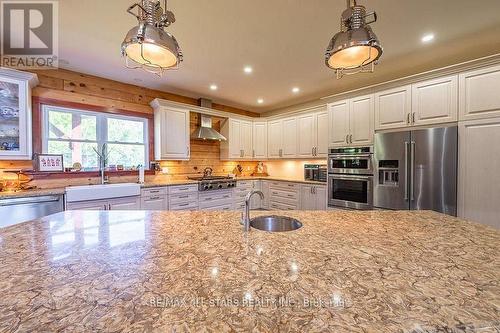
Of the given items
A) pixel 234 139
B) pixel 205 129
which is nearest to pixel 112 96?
pixel 205 129

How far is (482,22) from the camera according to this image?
2.04 meters

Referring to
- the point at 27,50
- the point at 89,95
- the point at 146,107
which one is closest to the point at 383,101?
the point at 146,107

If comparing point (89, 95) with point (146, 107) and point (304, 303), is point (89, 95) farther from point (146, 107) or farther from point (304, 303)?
point (304, 303)

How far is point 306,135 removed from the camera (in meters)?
4.24

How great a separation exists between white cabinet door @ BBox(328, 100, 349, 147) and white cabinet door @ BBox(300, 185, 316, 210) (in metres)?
0.93

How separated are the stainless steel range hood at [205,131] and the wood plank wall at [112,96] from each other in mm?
193

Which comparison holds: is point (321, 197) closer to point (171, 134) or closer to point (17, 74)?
point (171, 134)

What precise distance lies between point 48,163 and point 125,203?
45.2 inches

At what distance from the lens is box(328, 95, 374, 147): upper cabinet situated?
3.18 metres

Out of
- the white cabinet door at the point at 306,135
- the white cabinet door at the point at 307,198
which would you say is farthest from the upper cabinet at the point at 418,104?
the white cabinet door at the point at 307,198

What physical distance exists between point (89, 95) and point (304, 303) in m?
4.02

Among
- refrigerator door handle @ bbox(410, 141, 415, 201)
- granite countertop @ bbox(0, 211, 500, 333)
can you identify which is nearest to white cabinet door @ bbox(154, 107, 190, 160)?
granite countertop @ bbox(0, 211, 500, 333)

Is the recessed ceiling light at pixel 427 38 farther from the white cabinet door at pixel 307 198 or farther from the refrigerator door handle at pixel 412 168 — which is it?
the white cabinet door at pixel 307 198

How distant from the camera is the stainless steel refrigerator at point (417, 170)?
250cm
